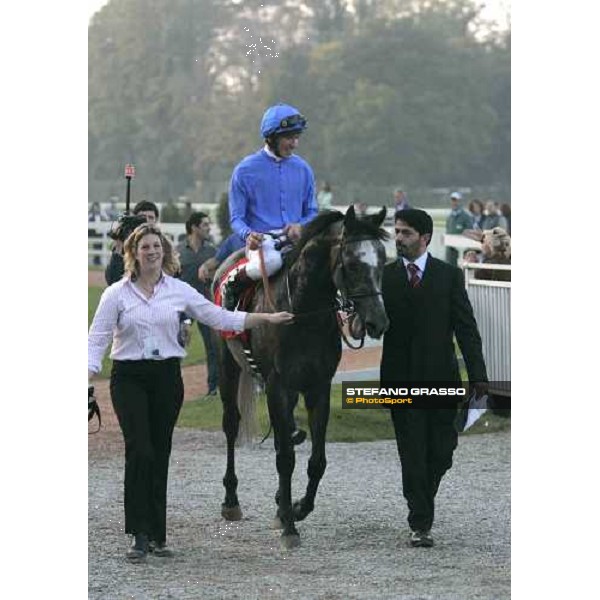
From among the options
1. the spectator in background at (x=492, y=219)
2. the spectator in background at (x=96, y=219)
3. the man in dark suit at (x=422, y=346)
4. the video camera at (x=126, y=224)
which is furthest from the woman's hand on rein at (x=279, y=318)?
the spectator in background at (x=96, y=219)

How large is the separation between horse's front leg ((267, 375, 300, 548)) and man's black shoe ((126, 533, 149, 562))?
2.87 feet

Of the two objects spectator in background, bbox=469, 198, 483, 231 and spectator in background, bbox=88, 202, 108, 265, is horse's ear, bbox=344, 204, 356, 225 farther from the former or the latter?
spectator in background, bbox=88, 202, 108, 265

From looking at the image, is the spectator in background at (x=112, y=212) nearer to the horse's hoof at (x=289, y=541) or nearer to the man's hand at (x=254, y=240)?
the man's hand at (x=254, y=240)

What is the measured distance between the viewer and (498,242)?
14391 millimetres

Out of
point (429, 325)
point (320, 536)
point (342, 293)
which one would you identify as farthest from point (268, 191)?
point (320, 536)

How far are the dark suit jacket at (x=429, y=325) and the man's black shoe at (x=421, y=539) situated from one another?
0.87 metres

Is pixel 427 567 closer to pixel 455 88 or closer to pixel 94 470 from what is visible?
pixel 94 470

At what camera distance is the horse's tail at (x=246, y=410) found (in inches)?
379

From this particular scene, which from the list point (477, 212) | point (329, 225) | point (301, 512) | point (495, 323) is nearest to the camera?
point (329, 225)

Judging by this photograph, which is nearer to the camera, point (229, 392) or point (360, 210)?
point (229, 392)

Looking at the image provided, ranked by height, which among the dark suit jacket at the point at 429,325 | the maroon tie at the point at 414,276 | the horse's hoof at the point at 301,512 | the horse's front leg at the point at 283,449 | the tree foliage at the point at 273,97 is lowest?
the horse's hoof at the point at 301,512

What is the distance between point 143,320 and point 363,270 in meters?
1.25

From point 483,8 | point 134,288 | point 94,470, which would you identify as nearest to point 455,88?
point 483,8

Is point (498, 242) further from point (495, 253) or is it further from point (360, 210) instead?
point (360, 210)
